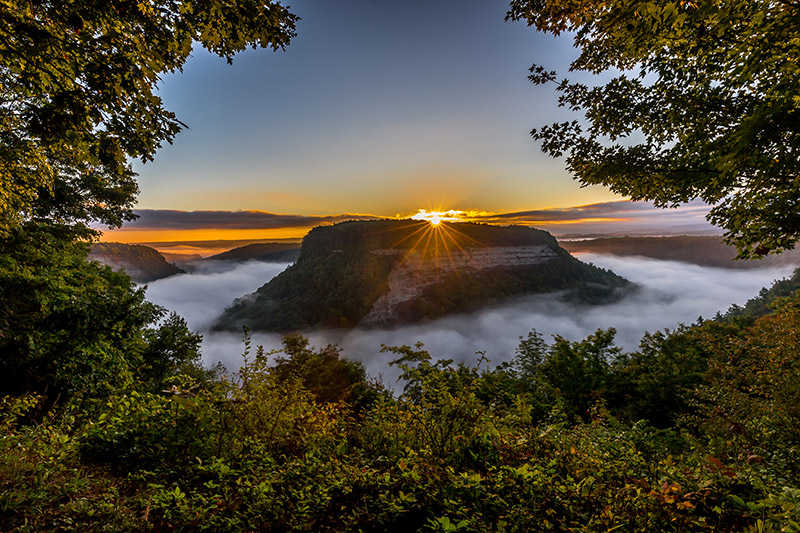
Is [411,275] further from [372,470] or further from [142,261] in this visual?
[142,261]

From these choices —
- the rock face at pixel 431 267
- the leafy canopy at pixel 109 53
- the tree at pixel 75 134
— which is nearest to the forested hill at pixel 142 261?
the rock face at pixel 431 267

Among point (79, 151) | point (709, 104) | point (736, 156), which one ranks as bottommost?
point (736, 156)

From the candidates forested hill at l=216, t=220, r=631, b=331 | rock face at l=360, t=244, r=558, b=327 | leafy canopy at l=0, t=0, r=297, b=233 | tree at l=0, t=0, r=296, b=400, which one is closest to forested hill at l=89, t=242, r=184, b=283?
forested hill at l=216, t=220, r=631, b=331

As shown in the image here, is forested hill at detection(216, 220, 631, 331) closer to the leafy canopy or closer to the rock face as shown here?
the rock face

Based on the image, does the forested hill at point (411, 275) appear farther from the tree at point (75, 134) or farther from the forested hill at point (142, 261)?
the tree at point (75, 134)

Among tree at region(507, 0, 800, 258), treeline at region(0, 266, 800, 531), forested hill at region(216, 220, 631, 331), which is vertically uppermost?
tree at region(507, 0, 800, 258)

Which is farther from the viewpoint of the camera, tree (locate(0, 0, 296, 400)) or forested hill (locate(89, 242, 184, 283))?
forested hill (locate(89, 242, 184, 283))

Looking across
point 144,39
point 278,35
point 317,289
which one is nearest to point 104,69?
point 144,39

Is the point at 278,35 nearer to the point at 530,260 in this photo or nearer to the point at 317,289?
the point at 317,289
